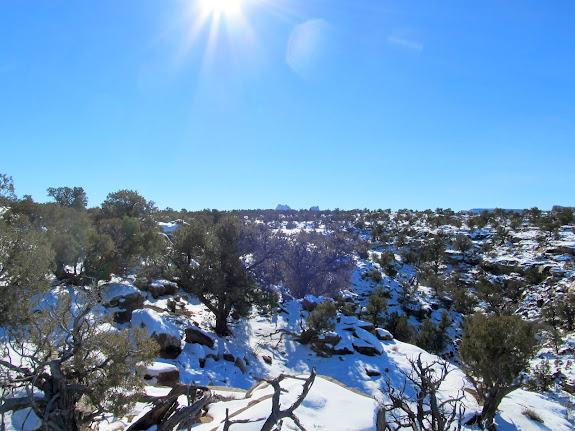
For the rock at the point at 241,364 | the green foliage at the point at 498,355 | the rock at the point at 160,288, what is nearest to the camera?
the green foliage at the point at 498,355

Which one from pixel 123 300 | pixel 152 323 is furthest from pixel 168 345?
pixel 123 300

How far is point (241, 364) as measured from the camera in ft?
45.0

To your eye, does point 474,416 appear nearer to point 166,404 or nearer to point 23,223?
point 166,404

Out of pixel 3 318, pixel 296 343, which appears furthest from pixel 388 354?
pixel 3 318

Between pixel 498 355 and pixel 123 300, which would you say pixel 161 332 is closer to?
pixel 123 300

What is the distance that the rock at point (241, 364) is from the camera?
13.6 m

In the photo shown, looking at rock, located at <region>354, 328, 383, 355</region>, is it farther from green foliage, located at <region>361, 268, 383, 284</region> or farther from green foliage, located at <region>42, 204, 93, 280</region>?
green foliage, located at <region>361, 268, 383, 284</region>

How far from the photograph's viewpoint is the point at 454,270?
40.5 meters

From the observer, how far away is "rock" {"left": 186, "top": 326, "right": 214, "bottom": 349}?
1434 cm

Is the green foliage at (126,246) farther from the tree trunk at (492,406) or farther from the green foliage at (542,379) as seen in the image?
the green foliage at (542,379)

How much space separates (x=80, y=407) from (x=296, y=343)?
41.4 feet

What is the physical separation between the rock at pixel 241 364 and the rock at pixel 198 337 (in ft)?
4.66

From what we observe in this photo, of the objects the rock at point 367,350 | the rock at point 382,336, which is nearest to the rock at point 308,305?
the rock at point 382,336

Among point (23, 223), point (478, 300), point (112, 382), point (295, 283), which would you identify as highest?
point (23, 223)
